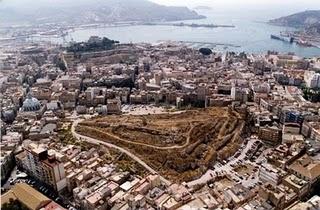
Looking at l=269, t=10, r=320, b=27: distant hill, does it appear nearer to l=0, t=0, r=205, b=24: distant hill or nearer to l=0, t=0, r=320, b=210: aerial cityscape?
l=0, t=0, r=205, b=24: distant hill

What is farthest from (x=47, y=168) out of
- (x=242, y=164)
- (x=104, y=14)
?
(x=104, y=14)

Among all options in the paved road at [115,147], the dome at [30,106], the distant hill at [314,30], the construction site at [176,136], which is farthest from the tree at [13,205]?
the distant hill at [314,30]

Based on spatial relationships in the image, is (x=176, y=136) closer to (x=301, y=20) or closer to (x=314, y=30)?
(x=314, y=30)

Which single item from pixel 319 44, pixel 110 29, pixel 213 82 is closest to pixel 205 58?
pixel 213 82

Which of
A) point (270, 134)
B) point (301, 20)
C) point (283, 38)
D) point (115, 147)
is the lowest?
point (115, 147)

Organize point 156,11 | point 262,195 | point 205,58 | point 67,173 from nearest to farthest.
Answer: point 262,195 < point 67,173 < point 205,58 < point 156,11

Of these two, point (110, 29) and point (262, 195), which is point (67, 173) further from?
point (110, 29)

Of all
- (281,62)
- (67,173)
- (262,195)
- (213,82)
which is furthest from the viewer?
(281,62)
